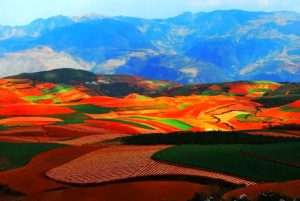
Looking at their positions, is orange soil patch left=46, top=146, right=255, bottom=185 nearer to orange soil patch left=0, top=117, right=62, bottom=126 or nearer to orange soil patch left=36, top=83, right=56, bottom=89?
orange soil patch left=0, top=117, right=62, bottom=126

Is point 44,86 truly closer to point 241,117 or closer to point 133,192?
point 241,117

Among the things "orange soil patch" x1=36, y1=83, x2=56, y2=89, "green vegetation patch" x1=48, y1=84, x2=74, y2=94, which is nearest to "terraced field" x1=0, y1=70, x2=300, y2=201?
"green vegetation patch" x1=48, y1=84, x2=74, y2=94

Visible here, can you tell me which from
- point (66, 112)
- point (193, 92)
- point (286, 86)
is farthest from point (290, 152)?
point (193, 92)

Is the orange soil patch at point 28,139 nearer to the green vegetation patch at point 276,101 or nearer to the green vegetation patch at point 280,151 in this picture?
the green vegetation patch at point 280,151

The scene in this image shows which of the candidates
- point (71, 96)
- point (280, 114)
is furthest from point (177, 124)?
point (71, 96)

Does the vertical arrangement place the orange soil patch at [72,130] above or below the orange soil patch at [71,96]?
below

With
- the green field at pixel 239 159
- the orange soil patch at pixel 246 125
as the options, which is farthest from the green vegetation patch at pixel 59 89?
the green field at pixel 239 159
